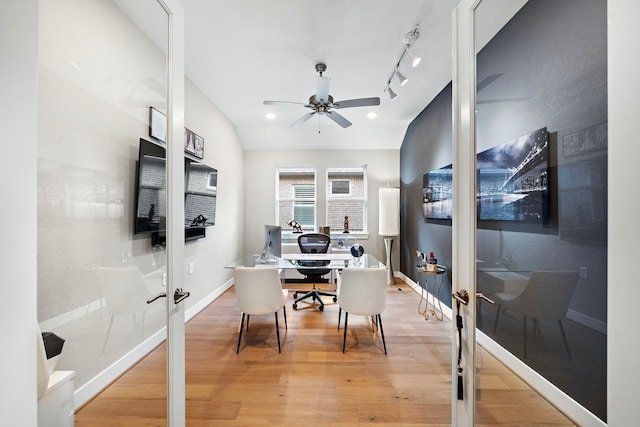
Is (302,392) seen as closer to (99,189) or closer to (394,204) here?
(99,189)

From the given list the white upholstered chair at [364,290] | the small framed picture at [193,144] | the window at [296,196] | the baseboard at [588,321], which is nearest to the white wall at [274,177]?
the window at [296,196]

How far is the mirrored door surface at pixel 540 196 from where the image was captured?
94 centimetres

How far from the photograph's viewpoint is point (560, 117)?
1103 mm

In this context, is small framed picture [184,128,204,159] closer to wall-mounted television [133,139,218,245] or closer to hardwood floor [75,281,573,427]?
wall-mounted television [133,139,218,245]

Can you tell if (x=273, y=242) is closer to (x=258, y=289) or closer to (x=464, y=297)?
(x=258, y=289)

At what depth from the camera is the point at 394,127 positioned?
15.0 feet

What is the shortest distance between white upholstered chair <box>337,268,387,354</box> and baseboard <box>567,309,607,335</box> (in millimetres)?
1270

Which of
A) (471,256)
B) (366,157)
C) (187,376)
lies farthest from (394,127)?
(187,376)

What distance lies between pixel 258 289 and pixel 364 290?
99 cm

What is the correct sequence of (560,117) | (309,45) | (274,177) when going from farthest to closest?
(274,177), (309,45), (560,117)

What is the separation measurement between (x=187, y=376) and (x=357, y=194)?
13.8ft

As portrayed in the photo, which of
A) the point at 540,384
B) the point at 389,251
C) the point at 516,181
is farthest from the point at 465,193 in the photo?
the point at 389,251
